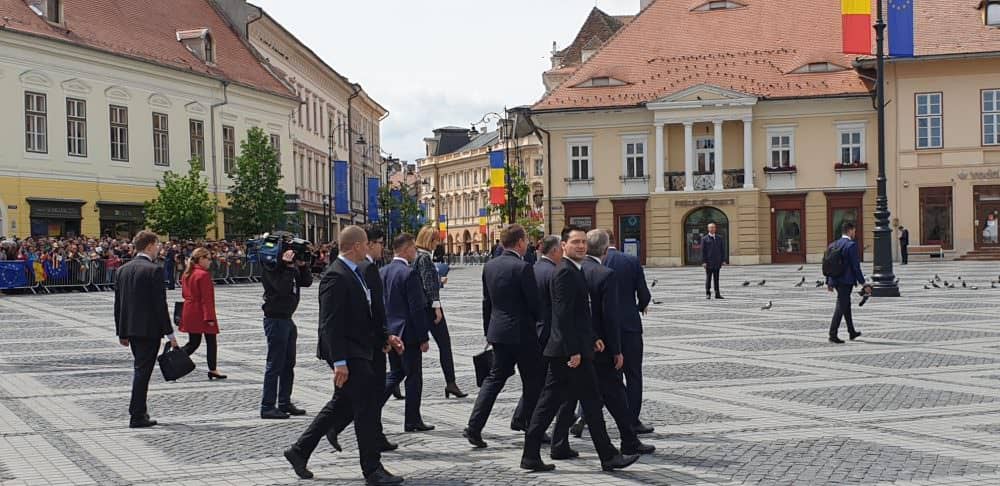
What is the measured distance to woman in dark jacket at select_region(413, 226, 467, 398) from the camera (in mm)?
11367

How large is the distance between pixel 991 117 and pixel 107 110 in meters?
36.0

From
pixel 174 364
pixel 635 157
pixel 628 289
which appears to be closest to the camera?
pixel 628 289

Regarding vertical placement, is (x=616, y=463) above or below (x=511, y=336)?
below

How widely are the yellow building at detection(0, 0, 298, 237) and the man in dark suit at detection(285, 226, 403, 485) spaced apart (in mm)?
32288

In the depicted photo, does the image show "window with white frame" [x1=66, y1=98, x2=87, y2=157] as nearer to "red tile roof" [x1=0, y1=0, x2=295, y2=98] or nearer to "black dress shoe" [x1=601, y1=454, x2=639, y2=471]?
"red tile roof" [x1=0, y1=0, x2=295, y2=98]

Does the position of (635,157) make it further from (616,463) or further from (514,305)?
(616,463)

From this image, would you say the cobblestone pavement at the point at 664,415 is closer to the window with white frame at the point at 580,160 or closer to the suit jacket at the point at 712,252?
the suit jacket at the point at 712,252

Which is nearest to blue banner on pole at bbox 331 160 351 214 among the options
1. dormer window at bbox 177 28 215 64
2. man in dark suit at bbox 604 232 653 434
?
dormer window at bbox 177 28 215 64

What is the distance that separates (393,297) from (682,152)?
155 feet

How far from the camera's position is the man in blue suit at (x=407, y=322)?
10109mm

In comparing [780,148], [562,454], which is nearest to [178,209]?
[780,148]

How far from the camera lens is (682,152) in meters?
56.6

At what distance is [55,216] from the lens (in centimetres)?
3944

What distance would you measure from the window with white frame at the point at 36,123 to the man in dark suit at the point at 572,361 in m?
33.9
